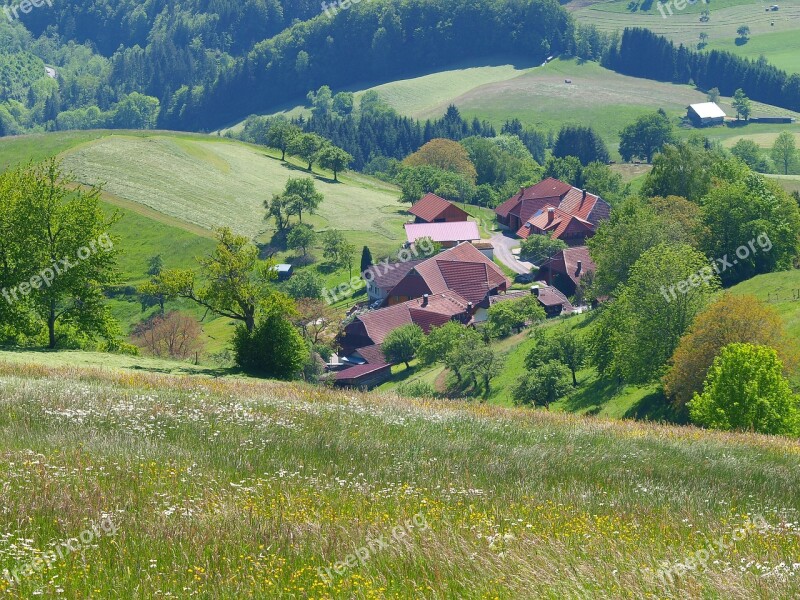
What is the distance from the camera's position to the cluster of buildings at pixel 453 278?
320 ft

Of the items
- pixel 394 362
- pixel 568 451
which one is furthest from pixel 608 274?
pixel 568 451

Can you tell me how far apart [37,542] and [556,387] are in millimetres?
55895

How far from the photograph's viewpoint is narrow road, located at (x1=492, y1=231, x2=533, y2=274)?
125175 mm

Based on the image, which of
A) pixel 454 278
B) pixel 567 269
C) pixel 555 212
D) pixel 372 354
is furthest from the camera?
pixel 555 212

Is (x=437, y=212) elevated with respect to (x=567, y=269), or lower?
lower

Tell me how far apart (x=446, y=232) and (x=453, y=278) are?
73.7ft

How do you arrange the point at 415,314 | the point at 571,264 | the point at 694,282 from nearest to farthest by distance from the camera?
the point at 694,282
the point at 415,314
the point at 571,264

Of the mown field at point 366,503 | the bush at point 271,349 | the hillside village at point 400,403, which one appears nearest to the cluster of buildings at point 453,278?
the hillside village at point 400,403

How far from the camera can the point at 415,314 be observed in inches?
4099

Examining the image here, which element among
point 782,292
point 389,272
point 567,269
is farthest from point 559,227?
point 782,292

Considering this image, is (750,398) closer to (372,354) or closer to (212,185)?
(372,354)

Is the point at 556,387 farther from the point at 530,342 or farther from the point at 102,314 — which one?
the point at 102,314

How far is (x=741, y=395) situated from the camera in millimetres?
39812

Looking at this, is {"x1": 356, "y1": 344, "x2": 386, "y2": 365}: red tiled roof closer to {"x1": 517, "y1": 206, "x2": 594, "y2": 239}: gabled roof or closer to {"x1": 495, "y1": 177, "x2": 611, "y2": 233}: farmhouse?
{"x1": 517, "y1": 206, "x2": 594, "y2": 239}: gabled roof
